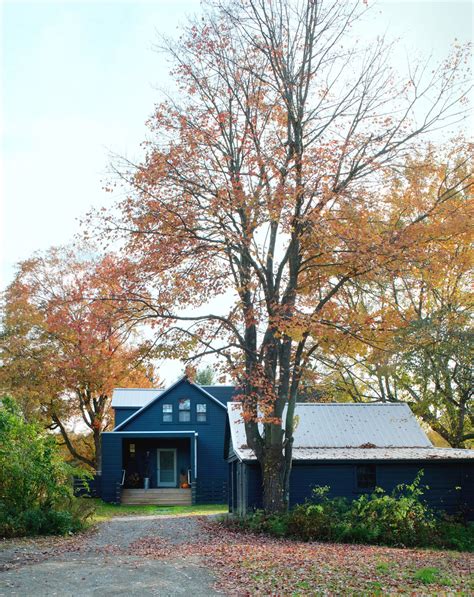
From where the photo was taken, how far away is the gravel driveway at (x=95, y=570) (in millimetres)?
10789

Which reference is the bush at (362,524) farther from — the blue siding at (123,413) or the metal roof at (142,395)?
the metal roof at (142,395)

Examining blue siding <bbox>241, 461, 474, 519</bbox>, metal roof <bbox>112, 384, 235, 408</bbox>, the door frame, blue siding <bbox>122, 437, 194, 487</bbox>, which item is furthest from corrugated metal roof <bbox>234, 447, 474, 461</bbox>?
metal roof <bbox>112, 384, 235, 408</bbox>

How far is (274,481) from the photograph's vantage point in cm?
2120

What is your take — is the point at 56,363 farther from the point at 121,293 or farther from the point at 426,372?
the point at 426,372

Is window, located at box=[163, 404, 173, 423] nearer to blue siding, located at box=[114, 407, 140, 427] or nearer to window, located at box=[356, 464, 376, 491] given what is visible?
blue siding, located at box=[114, 407, 140, 427]

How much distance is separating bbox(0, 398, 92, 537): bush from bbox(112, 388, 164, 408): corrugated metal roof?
2107cm

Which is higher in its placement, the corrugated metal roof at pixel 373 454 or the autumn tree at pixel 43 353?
the autumn tree at pixel 43 353

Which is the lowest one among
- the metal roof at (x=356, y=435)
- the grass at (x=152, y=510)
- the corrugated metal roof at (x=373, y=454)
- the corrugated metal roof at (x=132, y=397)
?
the grass at (x=152, y=510)

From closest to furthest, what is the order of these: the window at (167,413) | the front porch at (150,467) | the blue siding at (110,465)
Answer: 1. the front porch at (150,467)
2. the blue siding at (110,465)
3. the window at (167,413)

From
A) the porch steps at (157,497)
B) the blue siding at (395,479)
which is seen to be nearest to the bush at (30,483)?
the blue siding at (395,479)

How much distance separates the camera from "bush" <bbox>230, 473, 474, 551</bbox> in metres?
19.6

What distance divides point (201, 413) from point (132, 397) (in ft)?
16.4

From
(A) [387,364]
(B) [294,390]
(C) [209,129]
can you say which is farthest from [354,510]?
(C) [209,129]

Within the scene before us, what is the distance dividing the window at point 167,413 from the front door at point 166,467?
228 centimetres
